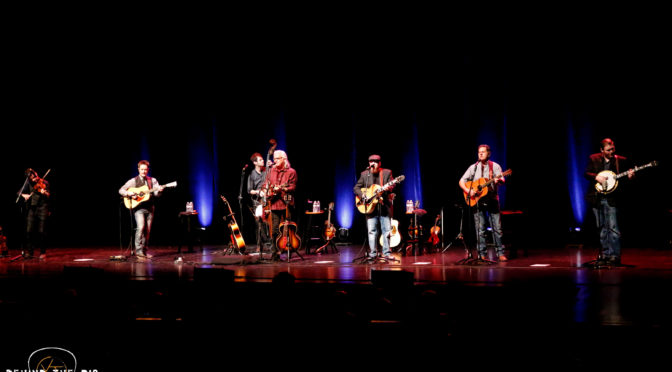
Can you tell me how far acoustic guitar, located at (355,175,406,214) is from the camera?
8.03m

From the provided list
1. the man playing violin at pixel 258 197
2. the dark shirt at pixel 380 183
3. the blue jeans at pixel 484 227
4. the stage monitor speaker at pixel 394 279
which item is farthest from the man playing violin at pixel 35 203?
the stage monitor speaker at pixel 394 279

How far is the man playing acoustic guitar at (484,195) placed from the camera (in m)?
7.81

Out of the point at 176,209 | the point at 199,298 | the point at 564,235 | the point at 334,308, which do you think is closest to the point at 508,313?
the point at 334,308

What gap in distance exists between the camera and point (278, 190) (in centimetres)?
841

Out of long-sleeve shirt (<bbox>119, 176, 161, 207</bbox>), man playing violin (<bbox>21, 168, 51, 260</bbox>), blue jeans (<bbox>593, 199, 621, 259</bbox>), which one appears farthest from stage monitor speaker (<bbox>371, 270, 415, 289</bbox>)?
man playing violin (<bbox>21, 168, 51, 260</bbox>)

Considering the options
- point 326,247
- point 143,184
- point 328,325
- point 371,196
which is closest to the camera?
point 328,325

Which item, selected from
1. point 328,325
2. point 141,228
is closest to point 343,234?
point 141,228

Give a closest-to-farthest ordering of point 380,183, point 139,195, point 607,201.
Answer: point 607,201 < point 380,183 < point 139,195

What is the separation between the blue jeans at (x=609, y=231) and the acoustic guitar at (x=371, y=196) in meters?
2.85

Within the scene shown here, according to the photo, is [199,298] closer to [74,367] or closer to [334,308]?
[74,367]

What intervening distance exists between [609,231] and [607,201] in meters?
0.42

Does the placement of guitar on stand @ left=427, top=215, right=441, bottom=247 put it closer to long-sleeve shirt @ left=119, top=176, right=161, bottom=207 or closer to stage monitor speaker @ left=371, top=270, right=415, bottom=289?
long-sleeve shirt @ left=119, top=176, right=161, bottom=207

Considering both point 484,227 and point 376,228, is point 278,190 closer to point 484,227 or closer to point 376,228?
point 376,228

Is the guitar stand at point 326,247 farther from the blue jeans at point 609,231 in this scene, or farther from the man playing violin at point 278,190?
→ the blue jeans at point 609,231
